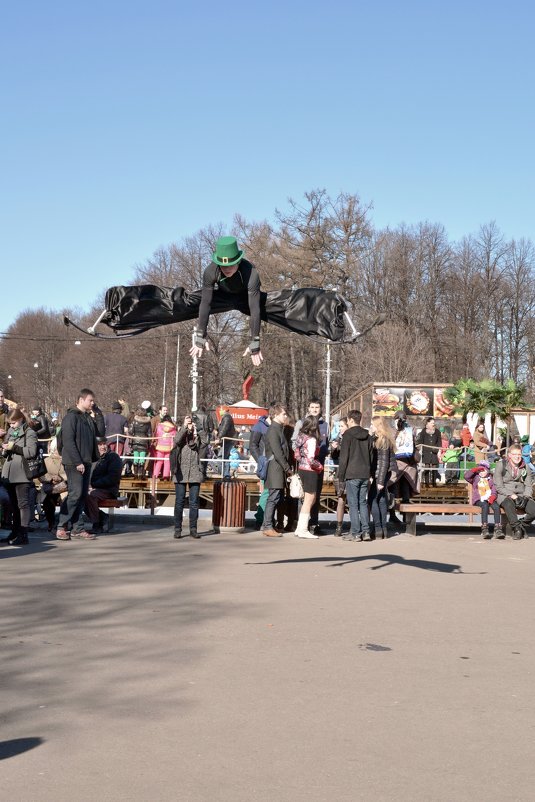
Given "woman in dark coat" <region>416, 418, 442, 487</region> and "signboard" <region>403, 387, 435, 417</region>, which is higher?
"signboard" <region>403, 387, 435, 417</region>

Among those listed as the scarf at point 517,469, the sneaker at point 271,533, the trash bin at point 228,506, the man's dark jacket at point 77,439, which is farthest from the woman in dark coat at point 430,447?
the man's dark jacket at point 77,439

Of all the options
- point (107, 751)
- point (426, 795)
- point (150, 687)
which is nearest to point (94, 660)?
point (150, 687)

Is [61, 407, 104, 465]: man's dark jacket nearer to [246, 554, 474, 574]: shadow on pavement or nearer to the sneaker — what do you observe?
the sneaker

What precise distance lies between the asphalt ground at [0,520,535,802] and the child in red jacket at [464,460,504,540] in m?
5.91

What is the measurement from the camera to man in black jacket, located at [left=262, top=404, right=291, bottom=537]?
1825 cm

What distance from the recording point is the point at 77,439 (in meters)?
16.4

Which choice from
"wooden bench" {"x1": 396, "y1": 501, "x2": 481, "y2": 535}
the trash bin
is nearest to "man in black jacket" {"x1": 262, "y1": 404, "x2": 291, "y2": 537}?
the trash bin

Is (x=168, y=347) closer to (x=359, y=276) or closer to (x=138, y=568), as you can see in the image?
(x=359, y=276)

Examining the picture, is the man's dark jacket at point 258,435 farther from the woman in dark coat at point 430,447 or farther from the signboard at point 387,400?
the signboard at point 387,400

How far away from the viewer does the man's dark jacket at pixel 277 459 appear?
18.2 meters

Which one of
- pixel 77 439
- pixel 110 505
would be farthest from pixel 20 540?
pixel 110 505

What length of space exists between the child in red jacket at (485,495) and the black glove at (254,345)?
6.82 meters

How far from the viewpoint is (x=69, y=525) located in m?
16.9

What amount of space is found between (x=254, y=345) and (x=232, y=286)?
796 millimetres
